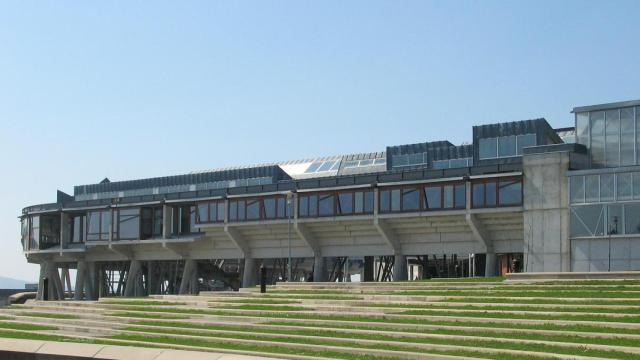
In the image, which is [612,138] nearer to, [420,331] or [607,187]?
[607,187]

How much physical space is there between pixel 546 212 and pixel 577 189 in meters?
2.29

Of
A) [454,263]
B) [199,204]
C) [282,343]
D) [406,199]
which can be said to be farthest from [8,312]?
[454,263]

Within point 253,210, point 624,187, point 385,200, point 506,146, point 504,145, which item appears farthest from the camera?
point 253,210

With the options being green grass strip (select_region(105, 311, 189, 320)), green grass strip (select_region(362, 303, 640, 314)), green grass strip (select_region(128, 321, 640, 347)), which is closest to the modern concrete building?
green grass strip (select_region(105, 311, 189, 320))

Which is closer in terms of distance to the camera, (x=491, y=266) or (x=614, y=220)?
(x=614, y=220)

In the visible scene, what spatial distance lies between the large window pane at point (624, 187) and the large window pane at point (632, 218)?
1.49ft

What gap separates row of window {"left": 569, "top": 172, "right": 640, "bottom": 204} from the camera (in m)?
43.6

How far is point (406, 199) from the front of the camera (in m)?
54.9

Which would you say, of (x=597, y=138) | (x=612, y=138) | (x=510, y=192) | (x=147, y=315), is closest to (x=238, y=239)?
(x=510, y=192)

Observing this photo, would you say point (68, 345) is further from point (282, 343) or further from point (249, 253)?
point (249, 253)

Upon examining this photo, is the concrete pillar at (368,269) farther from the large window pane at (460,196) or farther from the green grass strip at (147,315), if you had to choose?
the green grass strip at (147,315)

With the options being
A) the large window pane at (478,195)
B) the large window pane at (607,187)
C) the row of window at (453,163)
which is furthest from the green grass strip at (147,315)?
the row of window at (453,163)

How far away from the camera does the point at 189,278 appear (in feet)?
239

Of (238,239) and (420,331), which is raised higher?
(238,239)
